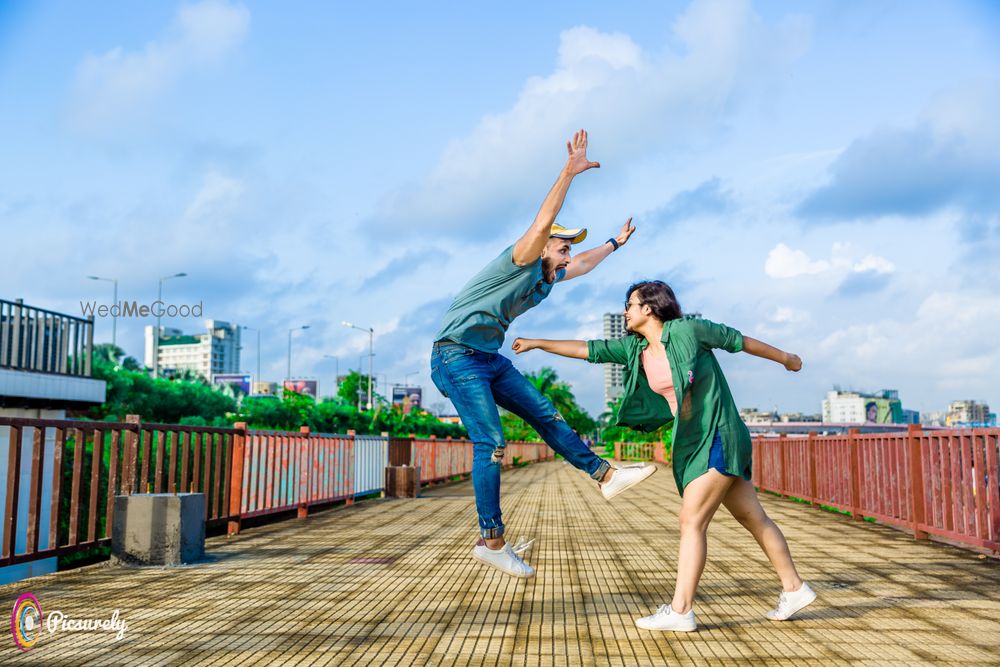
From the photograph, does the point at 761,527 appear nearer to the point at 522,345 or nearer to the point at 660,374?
the point at 660,374

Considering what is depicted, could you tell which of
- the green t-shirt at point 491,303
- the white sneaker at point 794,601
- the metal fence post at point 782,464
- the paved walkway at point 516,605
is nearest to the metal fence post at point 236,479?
the paved walkway at point 516,605

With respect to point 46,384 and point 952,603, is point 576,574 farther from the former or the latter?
point 46,384

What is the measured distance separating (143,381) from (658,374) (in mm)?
35357

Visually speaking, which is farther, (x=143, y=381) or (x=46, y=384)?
(x=143, y=381)

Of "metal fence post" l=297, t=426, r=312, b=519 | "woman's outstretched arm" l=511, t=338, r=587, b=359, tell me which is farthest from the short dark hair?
"metal fence post" l=297, t=426, r=312, b=519

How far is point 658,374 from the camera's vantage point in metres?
3.89

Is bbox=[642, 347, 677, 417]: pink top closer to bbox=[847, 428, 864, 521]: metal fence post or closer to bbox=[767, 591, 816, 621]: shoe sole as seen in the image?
bbox=[767, 591, 816, 621]: shoe sole

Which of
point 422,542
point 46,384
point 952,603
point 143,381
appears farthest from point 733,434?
point 143,381

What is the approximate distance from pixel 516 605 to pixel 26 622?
235cm

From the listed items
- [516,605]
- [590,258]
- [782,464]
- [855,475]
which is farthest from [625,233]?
[782,464]

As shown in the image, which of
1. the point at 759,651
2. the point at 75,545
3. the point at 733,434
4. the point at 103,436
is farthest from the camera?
the point at 103,436

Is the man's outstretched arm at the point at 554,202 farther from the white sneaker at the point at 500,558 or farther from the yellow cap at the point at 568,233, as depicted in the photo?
the white sneaker at the point at 500,558

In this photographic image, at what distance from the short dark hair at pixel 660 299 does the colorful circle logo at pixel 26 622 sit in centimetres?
301

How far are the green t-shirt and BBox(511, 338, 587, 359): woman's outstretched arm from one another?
0.41 feet
